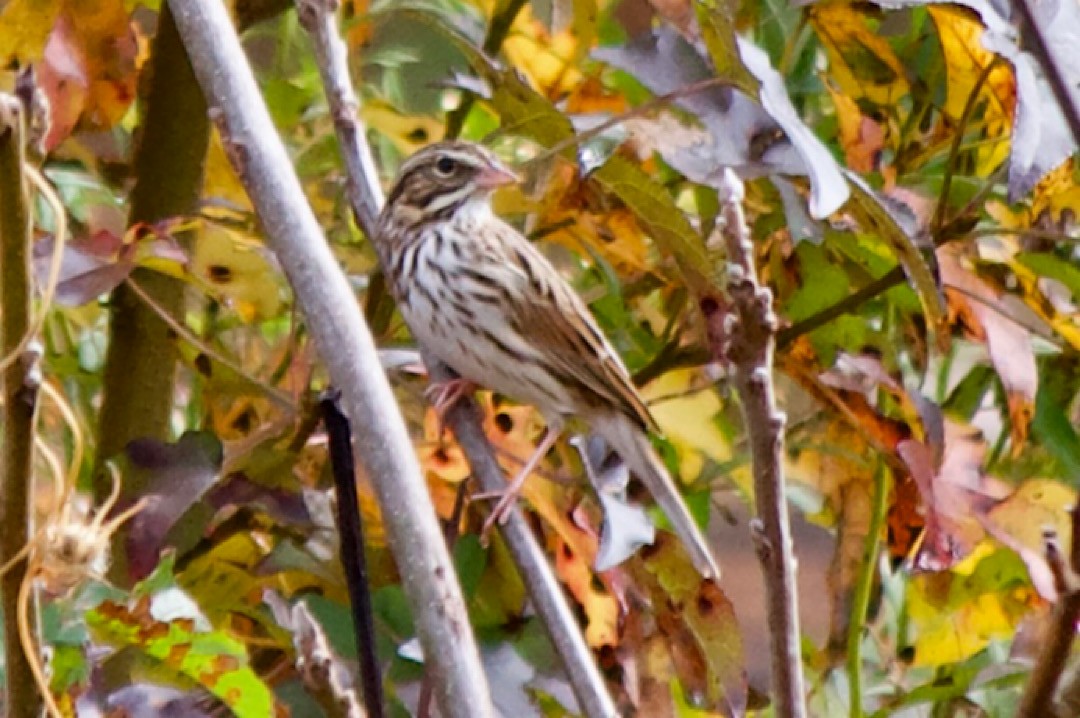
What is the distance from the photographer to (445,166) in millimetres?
1272

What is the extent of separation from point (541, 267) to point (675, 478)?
0.67 ft

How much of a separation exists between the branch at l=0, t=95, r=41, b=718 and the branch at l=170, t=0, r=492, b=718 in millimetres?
137

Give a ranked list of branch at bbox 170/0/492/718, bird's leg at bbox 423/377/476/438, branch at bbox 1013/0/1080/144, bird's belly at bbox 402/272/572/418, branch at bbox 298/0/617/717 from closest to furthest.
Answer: branch at bbox 1013/0/1080/144 < branch at bbox 170/0/492/718 < branch at bbox 298/0/617/717 < bird's leg at bbox 423/377/476/438 < bird's belly at bbox 402/272/572/418

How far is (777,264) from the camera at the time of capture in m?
1.08

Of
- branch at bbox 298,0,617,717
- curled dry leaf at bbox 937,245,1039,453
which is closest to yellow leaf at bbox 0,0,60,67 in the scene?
branch at bbox 298,0,617,717

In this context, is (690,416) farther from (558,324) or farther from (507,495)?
(507,495)

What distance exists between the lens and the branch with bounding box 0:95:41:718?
0.42 meters

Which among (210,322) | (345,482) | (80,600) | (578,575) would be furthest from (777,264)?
(345,482)

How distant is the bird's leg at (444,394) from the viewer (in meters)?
0.94

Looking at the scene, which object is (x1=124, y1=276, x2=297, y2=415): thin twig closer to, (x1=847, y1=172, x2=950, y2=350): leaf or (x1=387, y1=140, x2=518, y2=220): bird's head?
(x1=387, y1=140, x2=518, y2=220): bird's head

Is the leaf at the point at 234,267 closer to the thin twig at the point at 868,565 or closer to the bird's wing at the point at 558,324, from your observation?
the bird's wing at the point at 558,324

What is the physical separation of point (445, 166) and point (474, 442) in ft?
1.38

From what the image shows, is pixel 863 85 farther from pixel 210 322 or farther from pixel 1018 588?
pixel 210 322

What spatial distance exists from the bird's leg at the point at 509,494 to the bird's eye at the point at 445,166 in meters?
0.26
